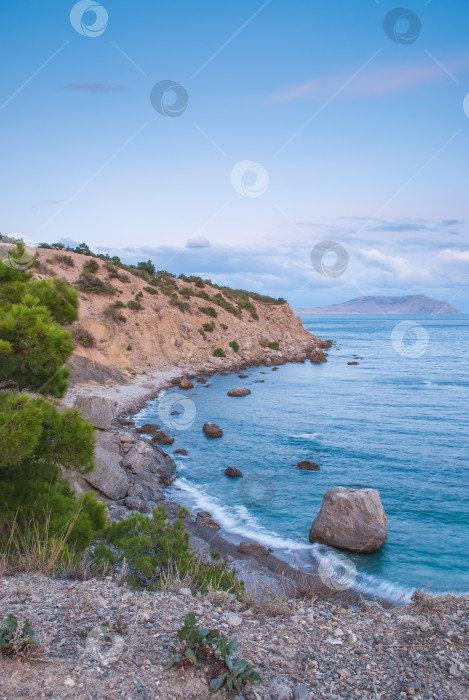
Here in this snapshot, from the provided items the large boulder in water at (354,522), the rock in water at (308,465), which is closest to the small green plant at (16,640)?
the large boulder in water at (354,522)

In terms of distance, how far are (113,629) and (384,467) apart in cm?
1952

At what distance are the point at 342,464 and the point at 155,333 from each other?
3281 centimetres

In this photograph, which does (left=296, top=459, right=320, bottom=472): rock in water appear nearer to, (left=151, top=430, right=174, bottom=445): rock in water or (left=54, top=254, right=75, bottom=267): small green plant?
(left=151, top=430, right=174, bottom=445): rock in water

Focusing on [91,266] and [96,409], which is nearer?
[96,409]

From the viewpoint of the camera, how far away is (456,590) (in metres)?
13.3

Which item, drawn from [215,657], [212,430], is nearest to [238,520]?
[212,430]

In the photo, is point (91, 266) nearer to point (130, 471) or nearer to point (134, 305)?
point (134, 305)

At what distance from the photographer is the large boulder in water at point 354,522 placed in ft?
49.2

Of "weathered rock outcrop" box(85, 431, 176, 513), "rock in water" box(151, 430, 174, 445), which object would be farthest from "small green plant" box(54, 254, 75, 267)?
"weathered rock outcrop" box(85, 431, 176, 513)

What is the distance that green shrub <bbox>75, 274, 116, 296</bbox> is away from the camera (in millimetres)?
50406

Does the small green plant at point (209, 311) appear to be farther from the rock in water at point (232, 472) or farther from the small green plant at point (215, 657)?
the small green plant at point (215, 657)

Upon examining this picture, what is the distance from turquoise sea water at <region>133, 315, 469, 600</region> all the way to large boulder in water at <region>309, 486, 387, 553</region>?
46 cm

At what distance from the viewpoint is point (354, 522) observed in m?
15.1

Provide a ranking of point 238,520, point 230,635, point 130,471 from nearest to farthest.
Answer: point 230,635
point 238,520
point 130,471
